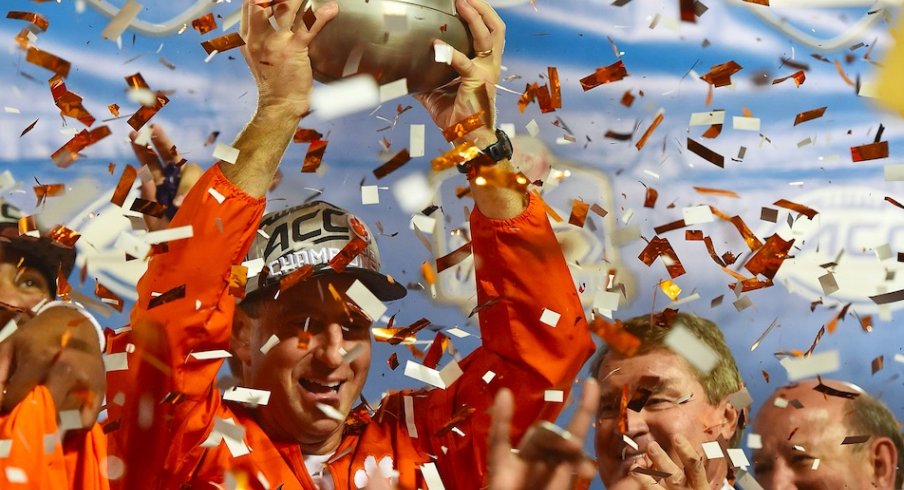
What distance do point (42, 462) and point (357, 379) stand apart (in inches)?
29.1

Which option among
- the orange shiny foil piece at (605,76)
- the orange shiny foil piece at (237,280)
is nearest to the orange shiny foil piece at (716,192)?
the orange shiny foil piece at (605,76)

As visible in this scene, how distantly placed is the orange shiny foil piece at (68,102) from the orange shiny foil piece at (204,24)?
370 mm

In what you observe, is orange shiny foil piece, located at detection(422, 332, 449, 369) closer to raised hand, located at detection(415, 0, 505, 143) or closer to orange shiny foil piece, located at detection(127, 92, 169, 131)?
raised hand, located at detection(415, 0, 505, 143)

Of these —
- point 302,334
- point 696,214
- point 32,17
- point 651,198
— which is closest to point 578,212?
point 651,198

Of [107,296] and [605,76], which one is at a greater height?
[605,76]

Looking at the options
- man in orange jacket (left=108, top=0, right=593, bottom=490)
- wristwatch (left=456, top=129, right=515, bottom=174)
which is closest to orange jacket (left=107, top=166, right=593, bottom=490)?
man in orange jacket (left=108, top=0, right=593, bottom=490)

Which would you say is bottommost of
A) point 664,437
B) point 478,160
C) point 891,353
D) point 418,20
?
point 891,353

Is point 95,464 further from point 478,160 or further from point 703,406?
point 703,406

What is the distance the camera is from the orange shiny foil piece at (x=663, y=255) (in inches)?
104

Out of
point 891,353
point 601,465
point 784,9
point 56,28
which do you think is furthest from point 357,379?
point 784,9

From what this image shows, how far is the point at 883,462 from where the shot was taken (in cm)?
253

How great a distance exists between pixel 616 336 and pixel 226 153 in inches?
47.4

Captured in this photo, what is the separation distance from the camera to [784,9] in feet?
10.3

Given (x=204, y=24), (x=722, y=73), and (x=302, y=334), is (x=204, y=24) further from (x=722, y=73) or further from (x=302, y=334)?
(x=722, y=73)
